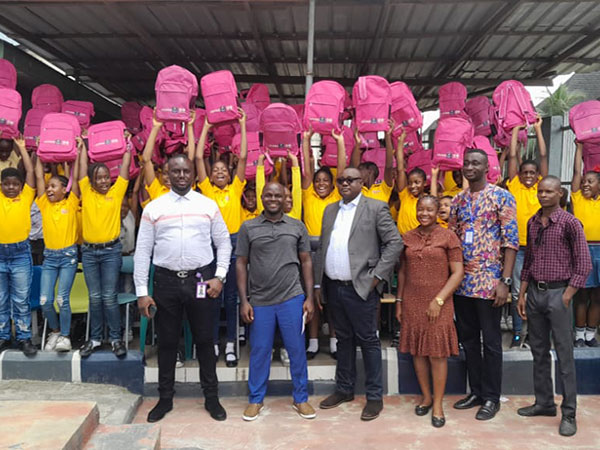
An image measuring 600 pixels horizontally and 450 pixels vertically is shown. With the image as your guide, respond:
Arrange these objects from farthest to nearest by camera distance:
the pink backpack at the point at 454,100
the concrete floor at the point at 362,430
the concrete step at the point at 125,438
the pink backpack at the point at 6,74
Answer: the pink backpack at the point at 454,100 → the pink backpack at the point at 6,74 → the concrete floor at the point at 362,430 → the concrete step at the point at 125,438

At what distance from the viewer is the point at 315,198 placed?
4590 mm

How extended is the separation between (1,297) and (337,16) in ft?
16.1

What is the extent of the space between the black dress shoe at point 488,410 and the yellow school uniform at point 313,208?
201 cm

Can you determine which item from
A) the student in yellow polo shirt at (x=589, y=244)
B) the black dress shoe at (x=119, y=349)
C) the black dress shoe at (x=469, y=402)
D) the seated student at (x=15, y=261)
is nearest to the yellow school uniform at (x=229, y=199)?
the black dress shoe at (x=119, y=349)

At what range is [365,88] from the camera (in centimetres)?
444

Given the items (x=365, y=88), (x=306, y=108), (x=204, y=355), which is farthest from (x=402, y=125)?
(x=204, y=355)

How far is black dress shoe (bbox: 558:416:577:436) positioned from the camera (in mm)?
3483

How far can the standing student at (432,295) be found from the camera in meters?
3.55

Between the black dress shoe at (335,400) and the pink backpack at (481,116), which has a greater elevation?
the pink backpack at (481,116)

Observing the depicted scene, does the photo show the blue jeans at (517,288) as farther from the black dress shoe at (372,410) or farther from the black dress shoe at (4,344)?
the black dress shoe at (4,344)

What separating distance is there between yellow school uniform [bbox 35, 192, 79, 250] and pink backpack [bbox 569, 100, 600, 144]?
4.96 meters

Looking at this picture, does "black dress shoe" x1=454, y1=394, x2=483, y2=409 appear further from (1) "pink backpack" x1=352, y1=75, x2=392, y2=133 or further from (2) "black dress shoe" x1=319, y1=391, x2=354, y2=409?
(1) "pink backpack" x1=352, y1=75, x2=392, y2=133

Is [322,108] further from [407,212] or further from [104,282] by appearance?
[104,282]

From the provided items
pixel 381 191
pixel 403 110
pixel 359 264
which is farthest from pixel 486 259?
pixel 403 110
